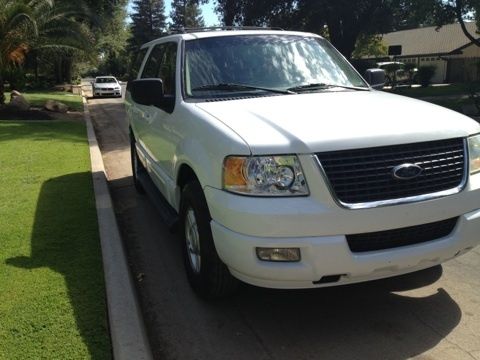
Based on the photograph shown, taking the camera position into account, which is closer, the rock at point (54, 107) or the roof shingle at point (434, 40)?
the rock at point (54, 107)

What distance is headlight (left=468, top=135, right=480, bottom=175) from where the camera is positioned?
371cm

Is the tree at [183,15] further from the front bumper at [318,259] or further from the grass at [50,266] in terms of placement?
the front bumper at [318,259]

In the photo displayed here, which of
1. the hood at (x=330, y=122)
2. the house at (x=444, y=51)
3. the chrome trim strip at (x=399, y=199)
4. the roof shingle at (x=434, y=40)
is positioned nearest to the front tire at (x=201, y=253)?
the hood at (x=330, y=122)

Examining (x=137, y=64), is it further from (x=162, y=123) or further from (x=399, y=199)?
(x=399, y=199)

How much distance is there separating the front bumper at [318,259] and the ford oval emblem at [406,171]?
452 millimetres

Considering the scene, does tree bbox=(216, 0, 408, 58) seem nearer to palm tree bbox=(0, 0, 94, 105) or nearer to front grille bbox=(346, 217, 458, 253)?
palm tree bbox=(0, 0, 94, 105)

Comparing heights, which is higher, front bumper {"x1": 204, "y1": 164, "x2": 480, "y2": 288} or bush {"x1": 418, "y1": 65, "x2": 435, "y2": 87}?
bush {"x1": 418, "y1": 65, "x2": 435, "y2": 87}

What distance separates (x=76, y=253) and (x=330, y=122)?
9.08 ft

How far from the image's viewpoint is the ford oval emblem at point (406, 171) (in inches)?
131

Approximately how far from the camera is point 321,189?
10.5ft

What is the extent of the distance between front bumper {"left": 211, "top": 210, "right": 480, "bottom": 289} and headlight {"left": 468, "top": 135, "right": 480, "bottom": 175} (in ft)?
1.22

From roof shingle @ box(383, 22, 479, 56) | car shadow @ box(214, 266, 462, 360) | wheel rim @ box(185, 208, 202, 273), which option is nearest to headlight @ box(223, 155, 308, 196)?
wheel rim @ box(185, 208, 202, 273)

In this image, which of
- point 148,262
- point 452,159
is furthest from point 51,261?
point 452,159

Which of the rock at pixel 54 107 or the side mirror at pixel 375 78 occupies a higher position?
the side mirror at pixel 375 78
